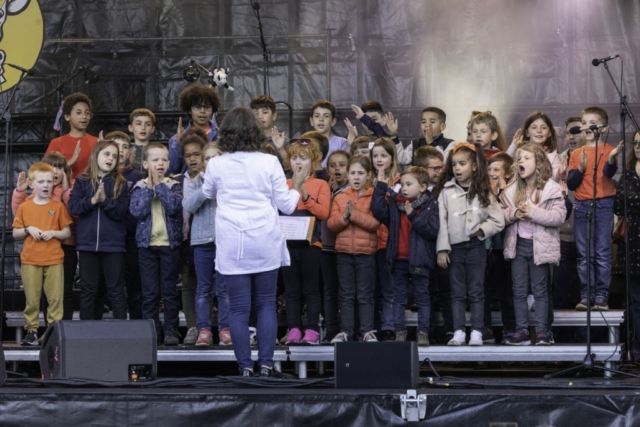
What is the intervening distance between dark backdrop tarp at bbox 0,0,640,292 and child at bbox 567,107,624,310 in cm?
237

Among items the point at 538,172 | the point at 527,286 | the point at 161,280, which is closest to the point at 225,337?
the point at 161,280

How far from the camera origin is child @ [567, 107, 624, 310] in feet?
23.3

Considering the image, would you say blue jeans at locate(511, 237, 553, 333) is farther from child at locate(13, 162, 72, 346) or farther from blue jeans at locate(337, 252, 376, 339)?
child at locate(13, 162, 72, 346)

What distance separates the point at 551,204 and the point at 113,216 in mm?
3052

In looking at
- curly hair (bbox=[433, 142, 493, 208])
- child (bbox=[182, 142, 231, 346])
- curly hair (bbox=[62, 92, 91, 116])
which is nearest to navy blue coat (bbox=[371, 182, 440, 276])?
curly hair (bbox=[433, 142, 493, 208])

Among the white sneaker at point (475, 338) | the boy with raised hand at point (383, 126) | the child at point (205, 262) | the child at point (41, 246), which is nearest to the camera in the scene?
the white sneaker at point (475, 338)

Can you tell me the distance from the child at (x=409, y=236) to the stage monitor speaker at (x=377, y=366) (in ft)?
4.58

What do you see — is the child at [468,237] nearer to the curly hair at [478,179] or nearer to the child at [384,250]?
the curly hair at [478,179]

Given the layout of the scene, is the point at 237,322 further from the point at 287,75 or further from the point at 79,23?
the point at 79,23

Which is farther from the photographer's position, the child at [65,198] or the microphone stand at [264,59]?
the microphone stand at [264,59]

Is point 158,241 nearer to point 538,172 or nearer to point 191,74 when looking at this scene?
point 538,172

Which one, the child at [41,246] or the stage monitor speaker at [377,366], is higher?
the child at [41,246]

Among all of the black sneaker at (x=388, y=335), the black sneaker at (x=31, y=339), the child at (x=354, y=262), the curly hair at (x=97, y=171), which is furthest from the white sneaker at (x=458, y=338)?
the black sneaker at (x=31, y=339)

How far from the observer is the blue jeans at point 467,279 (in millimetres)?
6512
